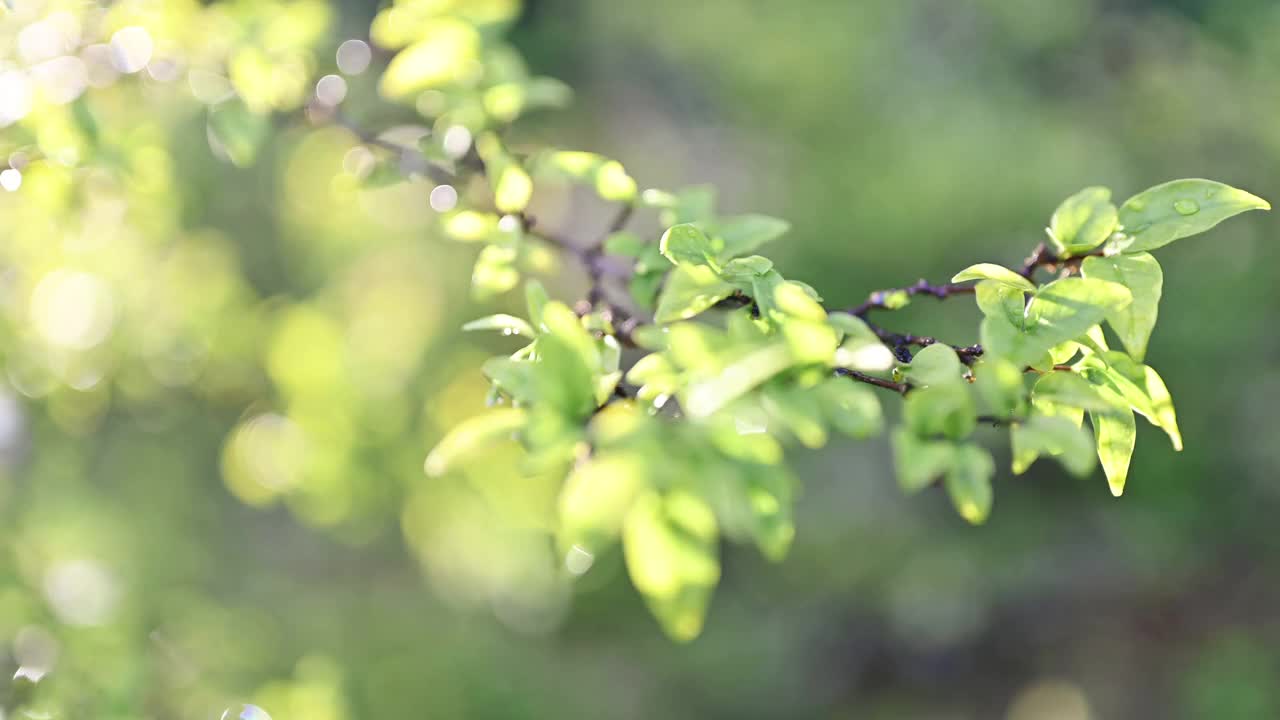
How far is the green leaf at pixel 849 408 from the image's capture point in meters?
0.44

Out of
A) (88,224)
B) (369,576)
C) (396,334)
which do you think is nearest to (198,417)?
(369,576)

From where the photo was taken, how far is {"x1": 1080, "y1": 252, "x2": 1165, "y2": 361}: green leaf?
543 mm

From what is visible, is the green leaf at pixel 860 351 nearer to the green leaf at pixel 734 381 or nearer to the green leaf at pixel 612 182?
the green leaf at pixel 734 381

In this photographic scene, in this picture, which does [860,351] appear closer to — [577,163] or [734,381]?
[734,381]

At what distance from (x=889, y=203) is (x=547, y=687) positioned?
1685 millimetres

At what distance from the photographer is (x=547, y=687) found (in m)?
2.57

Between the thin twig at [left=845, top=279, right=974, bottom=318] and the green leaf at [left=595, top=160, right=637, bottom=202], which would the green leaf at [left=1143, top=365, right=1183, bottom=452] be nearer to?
the thin twig at [left=845, top=279, right=974, bottom=318]

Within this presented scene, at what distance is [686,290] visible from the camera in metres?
0.53

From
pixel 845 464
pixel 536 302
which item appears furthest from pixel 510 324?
pixel 845 464

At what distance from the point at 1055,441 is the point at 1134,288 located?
172 millimetres

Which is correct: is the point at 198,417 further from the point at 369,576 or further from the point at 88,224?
the point at 88,224

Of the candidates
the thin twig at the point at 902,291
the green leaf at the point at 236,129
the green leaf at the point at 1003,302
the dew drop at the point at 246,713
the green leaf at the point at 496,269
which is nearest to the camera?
the green leaf at the point at 1003,302

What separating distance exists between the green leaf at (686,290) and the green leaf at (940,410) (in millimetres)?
131

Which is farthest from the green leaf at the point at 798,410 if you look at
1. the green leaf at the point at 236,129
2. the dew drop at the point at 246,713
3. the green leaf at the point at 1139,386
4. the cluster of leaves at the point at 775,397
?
the dew drop at the point at 246,713
